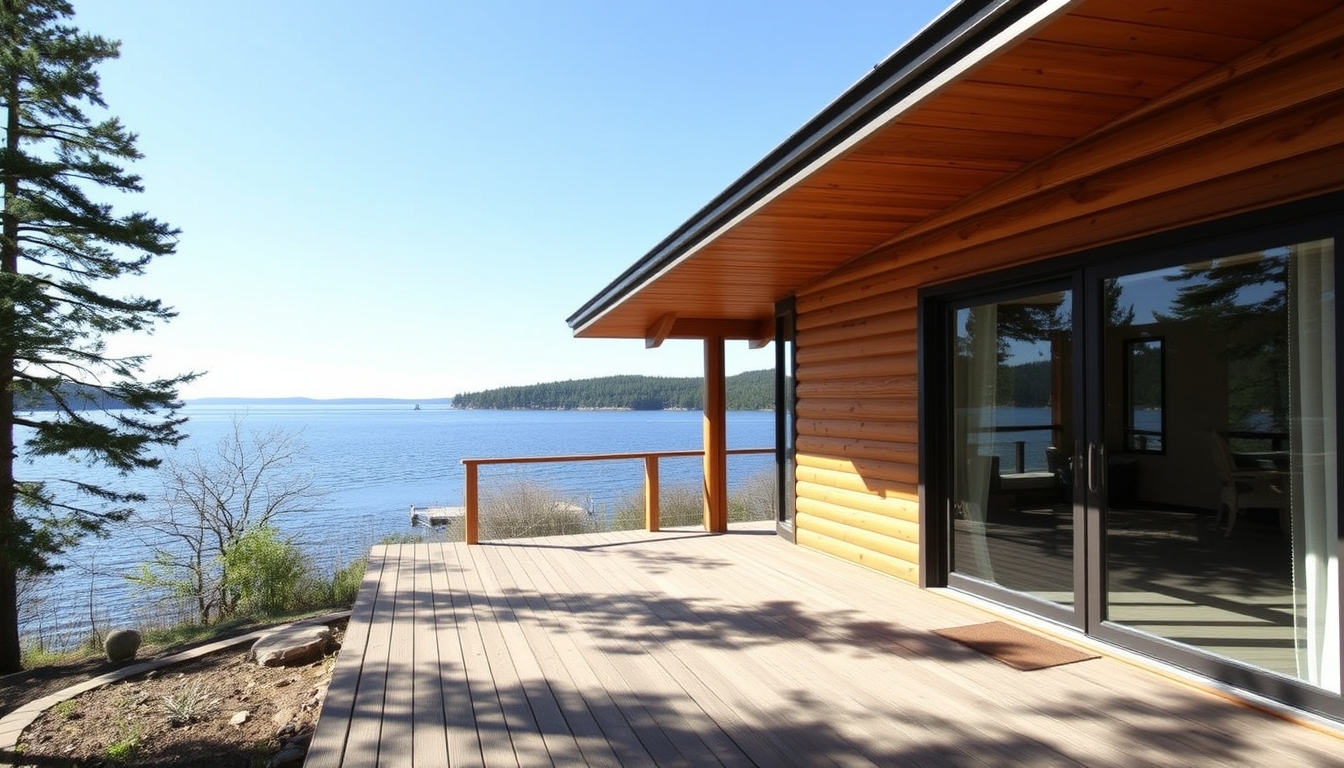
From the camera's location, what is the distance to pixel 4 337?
606 centimetres

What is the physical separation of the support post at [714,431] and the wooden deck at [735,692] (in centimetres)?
239

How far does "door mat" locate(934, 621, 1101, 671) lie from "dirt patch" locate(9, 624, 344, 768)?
9.48ft

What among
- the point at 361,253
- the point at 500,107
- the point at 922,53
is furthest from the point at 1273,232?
the point at 361,253

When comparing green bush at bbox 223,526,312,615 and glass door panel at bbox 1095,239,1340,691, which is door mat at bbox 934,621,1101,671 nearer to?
glass door panel at bbox 1095,239,1340,691

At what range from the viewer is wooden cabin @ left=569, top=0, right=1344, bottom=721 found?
2393mm

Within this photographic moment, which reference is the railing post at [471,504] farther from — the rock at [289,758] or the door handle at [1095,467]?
the door handle at [1095,467]

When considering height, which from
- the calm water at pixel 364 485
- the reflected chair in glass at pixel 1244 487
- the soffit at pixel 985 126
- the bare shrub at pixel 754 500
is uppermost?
the soffit at pixel 985 126

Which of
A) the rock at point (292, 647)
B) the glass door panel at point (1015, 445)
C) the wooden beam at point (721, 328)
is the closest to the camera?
the glass door panel at point (1015, 445)

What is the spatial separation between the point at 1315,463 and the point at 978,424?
1748 millimetres

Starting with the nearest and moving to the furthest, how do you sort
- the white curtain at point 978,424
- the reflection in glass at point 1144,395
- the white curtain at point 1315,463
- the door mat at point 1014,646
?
the white curtain at point 1315,463 → the door mat at point 1014,646 → the reflection in glass at point 1144,395 → the white curtain at point 978,424

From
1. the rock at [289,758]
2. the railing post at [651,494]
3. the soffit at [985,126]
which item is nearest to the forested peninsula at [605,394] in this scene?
the railing post at [651,494]

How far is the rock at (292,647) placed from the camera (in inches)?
170

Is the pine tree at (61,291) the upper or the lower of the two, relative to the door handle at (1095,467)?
upper

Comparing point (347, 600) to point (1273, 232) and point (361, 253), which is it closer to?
point (1273, 232)
